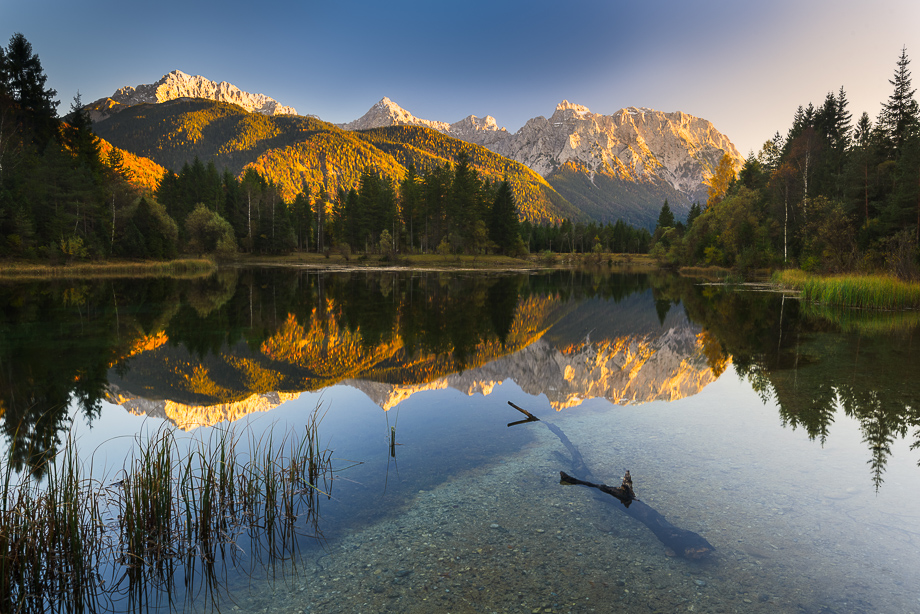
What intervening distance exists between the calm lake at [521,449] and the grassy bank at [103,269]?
35475 mm

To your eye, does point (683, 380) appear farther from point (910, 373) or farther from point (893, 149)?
point (893, 149)

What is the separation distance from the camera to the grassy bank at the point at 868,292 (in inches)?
1070

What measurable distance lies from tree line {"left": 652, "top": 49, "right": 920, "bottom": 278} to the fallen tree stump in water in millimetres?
33955

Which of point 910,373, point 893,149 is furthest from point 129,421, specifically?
point 893,149

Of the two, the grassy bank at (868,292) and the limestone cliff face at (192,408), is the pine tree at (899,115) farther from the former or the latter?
the limestone cliff face at (192,408)

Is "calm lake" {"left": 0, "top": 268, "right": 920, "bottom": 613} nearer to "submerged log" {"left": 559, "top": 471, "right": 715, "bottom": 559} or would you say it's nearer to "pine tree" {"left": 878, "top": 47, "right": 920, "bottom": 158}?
"submerged log" {"left": 559, "top": 471, "right": 715, "bottom": 559}

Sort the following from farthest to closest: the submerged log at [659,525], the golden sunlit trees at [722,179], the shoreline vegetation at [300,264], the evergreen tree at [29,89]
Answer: the golden sunlit trees at [722,179] → the evergreen tree at [29,89] → the shoreline vegetation at [300,264] → the submerged log at [659,525]

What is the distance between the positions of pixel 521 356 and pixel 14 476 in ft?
43.1

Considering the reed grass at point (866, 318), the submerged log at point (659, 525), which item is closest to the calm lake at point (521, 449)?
the submerged log at point (659, 525)

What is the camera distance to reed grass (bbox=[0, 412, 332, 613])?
4.36 meters

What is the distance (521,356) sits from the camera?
16438 mm

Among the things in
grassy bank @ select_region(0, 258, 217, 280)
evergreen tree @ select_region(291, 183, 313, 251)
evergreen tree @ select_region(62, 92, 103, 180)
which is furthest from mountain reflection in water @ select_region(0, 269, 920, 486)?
evergreen tree @ select_region(291, 183, 313, 251)

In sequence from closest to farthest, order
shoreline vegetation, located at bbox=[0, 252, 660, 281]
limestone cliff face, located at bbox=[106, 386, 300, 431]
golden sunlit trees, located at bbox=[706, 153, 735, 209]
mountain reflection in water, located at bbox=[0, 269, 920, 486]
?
limestone cliff face, located at bbox=[106, 386, 300, 431] < mountain reflection in water, located at bbox=[0, 269, 920, 486] < shoreline vegetation, located at bbox=[0, 252, 660, 281] < golden sunlit trees, located at bbox=[706, 153, 735, 209]

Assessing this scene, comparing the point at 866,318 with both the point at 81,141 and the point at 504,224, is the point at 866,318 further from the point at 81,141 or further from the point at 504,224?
the point at 81,141
